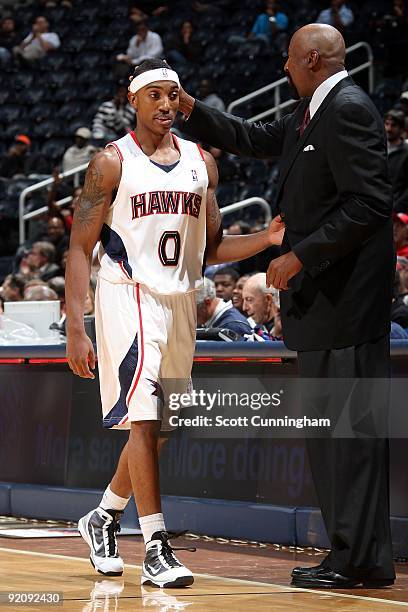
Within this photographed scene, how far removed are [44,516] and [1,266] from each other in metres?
8.56

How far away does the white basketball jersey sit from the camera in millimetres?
5266

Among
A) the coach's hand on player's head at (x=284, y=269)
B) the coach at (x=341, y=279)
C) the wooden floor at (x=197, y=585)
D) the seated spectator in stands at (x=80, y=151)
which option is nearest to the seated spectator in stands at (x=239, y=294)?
the wooden floor at (x=197, y=585)

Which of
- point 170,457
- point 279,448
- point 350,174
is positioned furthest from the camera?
point 170,457

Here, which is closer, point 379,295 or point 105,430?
point 379,295

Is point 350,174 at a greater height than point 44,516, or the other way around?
point 350,174

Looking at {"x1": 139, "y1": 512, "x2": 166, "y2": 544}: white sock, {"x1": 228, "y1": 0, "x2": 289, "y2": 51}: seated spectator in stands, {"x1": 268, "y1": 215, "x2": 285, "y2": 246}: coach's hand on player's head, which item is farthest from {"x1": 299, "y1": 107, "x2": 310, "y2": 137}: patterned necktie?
{"x1": 228, "y1": 0, "x2": 289, "y2": 51}: seated spectator in stands

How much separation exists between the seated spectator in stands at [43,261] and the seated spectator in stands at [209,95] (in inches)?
132

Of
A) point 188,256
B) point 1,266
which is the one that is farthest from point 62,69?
point 188,256

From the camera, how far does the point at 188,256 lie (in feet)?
17.6

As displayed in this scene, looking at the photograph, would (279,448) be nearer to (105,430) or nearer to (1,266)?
(105,430)

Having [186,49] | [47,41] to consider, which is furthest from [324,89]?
[47,41]

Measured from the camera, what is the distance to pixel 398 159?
38.1 ft

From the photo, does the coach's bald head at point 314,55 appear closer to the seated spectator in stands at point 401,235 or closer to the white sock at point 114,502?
the white sock at point 114,502

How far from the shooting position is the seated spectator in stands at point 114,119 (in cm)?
1694
